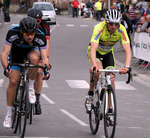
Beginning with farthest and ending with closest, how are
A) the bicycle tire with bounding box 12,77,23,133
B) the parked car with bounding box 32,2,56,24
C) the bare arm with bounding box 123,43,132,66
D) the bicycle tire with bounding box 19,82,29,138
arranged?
the parked car with bounding box 32,2,56,24 < the bicycle tire with bounding box 12,77,23,133 < the bare arm with bounding box 123,43,132,66 < the bicycle tire with bounding box 19,82,29,138

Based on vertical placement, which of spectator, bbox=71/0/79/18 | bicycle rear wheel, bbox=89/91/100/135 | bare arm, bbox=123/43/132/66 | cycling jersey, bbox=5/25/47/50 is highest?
cycling jersey, bbox=5/25/47/50

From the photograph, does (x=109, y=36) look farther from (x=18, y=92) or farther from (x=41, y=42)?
(x=18, y=92)

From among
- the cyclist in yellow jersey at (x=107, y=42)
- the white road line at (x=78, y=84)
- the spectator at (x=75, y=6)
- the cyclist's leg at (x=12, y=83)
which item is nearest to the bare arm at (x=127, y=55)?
the cyclist in yellow jersey at (x=107, y=42)

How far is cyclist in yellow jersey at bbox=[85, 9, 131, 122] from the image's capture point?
8.14 metres

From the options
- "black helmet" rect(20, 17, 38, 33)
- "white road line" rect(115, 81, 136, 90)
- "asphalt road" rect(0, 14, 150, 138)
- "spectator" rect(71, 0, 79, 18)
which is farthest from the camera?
"spectator" rect(71, 0, 79, 18)

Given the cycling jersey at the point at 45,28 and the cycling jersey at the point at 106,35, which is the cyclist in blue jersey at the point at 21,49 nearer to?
the cycling jersey at the point at 106,35

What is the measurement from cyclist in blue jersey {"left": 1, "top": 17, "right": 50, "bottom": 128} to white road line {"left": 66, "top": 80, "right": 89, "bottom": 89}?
6.67 meters

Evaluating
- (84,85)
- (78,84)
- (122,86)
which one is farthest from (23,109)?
(122,86)

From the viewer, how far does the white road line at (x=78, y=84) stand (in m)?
15.4

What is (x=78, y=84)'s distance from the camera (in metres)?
15.8

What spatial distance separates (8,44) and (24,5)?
233 ft

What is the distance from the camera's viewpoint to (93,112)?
28.9 ft

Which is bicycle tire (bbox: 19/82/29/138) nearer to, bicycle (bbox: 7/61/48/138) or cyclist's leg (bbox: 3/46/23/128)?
bicycle (bbox: 7/61/48/138)

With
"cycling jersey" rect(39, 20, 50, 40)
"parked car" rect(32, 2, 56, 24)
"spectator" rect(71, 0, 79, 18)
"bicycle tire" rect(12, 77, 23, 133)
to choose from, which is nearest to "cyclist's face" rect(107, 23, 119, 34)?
"bicycle tire" rect(12, 77, 23, 133)
